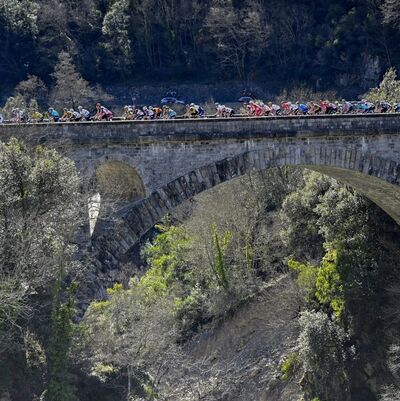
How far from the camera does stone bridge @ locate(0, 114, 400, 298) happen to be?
2688 centimetres

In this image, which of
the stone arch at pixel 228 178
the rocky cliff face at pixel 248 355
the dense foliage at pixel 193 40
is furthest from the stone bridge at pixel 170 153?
the dense foliage at pixel 193 40

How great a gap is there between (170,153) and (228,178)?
6.17 feet

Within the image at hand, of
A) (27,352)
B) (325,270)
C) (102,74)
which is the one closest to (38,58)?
(102,74)

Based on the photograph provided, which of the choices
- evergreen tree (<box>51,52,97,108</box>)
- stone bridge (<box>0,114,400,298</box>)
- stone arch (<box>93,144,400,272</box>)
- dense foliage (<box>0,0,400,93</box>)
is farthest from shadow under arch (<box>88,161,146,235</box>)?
dense foliage (<box>0,0,400,93</box>)

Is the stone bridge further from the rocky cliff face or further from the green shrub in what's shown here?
the green shrub

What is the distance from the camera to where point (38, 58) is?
56.5 meters

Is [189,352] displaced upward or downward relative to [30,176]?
downward

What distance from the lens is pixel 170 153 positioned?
27516 mm

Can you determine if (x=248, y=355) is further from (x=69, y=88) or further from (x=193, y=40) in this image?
(x=193, y=40)

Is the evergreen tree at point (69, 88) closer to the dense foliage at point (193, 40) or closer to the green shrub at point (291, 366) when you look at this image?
the dense foliage at point (193, 40)

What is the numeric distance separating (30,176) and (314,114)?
1006 cm

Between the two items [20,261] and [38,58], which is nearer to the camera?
[20,261]

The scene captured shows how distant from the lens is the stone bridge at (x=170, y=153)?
1058 inches

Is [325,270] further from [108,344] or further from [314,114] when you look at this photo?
[108,344]
